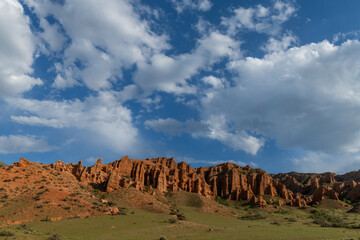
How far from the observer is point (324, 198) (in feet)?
389

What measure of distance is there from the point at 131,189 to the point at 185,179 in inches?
1578

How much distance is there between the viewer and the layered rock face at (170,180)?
7988 centimetres

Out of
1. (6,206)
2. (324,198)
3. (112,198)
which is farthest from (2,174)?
(324,198)

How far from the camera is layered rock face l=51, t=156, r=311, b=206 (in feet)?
262

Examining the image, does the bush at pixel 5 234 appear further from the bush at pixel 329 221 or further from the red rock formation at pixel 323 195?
the red rock formation at pixel 323 195

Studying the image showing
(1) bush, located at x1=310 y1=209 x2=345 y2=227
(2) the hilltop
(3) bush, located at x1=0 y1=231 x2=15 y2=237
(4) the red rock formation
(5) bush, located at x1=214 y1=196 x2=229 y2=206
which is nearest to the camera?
(3) bush, located at x1=0 y1=231 x2=15 y2=237

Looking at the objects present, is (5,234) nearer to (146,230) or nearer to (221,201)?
(146,230)

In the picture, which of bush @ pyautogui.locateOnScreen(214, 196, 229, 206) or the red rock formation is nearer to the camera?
bush @ pyautogui.locateOnScreen(214, 196, 229, 206)

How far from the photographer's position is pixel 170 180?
102250 mm

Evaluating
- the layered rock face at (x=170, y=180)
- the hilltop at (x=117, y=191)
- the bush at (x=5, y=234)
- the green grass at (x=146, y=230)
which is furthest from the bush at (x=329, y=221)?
the bush at (x=5, y=234)

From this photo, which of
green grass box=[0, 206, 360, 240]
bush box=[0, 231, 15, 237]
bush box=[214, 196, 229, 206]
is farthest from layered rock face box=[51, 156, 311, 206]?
bush box=[0, 231, 15, 237]

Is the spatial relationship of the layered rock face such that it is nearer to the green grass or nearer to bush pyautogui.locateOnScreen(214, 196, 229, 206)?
bush pyautogui.locateOnScreen(214, 196, 229, 206)

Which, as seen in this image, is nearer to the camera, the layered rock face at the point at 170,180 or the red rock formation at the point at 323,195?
the layered rock face at the point at 170,180

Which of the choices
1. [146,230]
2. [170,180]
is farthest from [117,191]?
[146,230]
